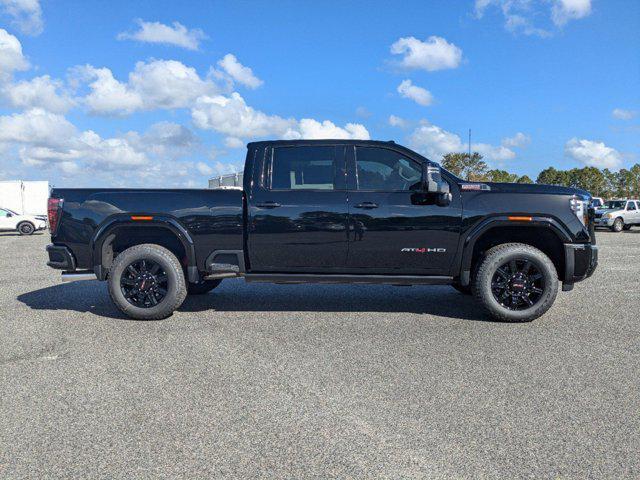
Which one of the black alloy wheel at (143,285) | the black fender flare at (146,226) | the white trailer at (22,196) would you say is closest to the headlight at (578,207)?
the black fender flare at (146,226)

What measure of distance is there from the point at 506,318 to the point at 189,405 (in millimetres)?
3554

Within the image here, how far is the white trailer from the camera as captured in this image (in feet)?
95.1

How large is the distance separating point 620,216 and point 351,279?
2501cm

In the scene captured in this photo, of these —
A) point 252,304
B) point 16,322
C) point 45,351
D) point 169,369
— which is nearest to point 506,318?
point 252,304

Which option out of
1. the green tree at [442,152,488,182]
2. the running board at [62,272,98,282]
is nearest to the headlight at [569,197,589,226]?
the running board at [62,272,98,282]

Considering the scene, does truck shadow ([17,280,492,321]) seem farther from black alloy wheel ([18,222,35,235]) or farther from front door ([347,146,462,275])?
black alloy wheel ([18,222,35,235])

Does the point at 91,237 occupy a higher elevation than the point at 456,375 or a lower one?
higher

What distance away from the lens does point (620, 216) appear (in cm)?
2522

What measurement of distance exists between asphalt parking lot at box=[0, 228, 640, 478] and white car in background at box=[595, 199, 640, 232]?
22.3 meters

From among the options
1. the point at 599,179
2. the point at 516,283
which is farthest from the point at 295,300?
the point at 599,179

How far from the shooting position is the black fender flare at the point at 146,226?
17.6ft

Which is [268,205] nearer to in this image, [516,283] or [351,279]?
[351,279]

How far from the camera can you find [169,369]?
391 cm

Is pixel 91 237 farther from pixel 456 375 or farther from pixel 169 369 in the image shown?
pixel 456 375
